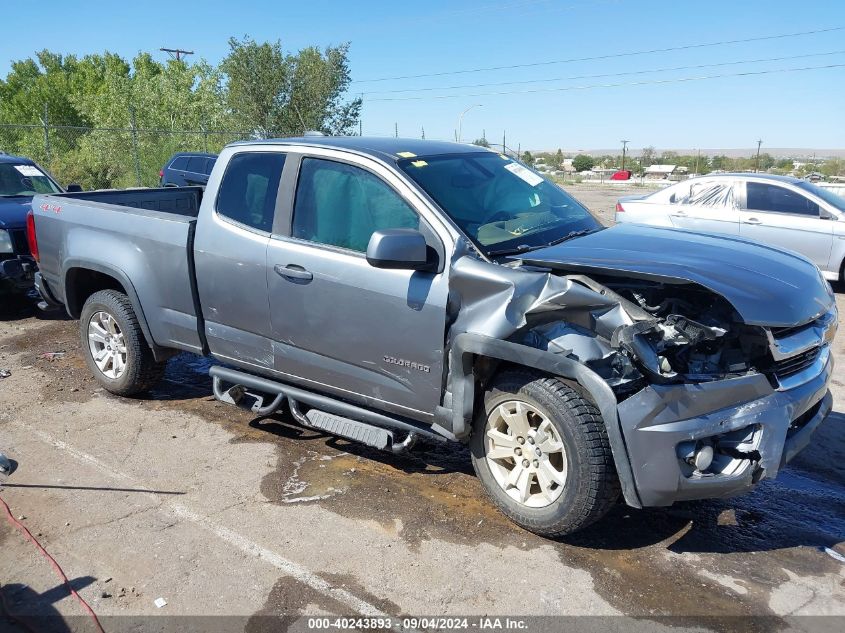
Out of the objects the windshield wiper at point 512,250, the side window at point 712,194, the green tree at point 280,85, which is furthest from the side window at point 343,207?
the green tree at point 280,85

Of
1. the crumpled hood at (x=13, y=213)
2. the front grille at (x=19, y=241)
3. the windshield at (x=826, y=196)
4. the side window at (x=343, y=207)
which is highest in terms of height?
the side window at (x=343, y=207)

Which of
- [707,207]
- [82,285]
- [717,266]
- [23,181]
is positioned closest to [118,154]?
[23,181]

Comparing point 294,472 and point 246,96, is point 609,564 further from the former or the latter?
point 246,96

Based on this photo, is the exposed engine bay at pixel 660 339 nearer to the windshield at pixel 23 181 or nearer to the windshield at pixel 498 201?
the windshield at pixel 498 201

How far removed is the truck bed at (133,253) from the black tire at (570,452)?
8.11 ft

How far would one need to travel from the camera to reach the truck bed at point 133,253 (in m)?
5.00

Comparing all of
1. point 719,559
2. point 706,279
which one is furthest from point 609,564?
point 706,279

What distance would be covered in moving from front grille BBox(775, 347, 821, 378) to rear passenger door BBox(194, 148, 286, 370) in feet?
9.66

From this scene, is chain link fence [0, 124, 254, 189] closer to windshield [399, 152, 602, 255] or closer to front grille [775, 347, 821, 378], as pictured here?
windshield [399, 152, 602, 255]

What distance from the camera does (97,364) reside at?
5.90 m

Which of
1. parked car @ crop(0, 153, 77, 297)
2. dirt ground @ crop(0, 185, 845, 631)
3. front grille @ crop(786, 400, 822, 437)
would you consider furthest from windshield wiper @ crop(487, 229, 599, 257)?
parked car @ crop(0, 153, 77, 297)

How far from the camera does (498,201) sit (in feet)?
14.2

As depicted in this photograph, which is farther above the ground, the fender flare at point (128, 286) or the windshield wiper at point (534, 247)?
the windshield wiper at point (534, 247)

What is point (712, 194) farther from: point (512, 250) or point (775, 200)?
point (512, 250)
